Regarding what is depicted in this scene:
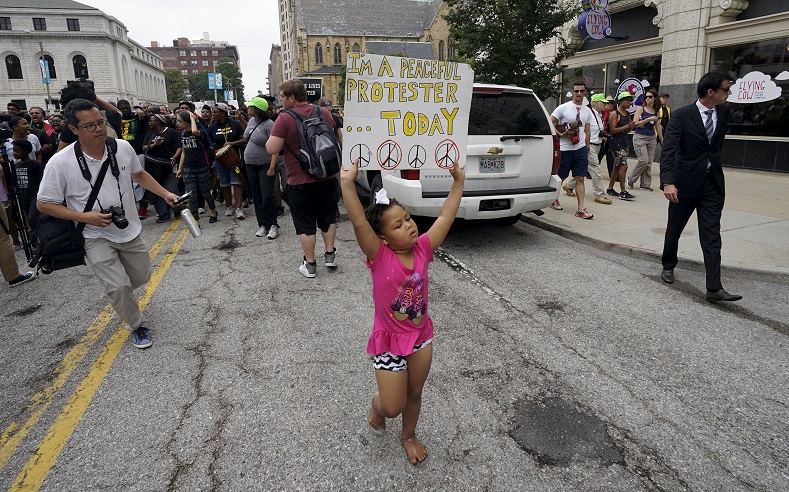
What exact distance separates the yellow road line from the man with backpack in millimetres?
1980

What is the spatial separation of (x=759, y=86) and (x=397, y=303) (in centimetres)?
1274

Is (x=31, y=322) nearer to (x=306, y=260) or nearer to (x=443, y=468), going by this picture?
(x=306, y=260)

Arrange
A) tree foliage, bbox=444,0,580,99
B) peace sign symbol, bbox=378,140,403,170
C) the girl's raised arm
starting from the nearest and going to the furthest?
the girl's raised arm < peace sign symbol, bbox=378,140,403,170 < tree foliage, bbox=444,0,580,99

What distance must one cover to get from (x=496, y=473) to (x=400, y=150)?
5.95 feet

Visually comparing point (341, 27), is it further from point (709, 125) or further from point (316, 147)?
point (709, 125)

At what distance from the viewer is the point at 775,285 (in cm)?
502

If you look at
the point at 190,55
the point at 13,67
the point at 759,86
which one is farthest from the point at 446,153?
the point at 190,55

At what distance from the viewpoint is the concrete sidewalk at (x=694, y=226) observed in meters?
5.69

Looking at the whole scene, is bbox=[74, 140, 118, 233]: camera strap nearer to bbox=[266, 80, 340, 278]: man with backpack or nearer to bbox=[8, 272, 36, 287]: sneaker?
bbox=[266, 80, 340, 278]: man with backpack

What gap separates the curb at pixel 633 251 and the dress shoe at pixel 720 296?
989 mm

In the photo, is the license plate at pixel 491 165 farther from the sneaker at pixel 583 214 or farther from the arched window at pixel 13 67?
the arched window at pixel 13 67

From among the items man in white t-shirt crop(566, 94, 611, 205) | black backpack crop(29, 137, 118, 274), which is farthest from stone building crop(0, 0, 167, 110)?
black backpack crop(29, 137, 118, 274)

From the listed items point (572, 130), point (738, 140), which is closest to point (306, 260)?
point (572, 130)

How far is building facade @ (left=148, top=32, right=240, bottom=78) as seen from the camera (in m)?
165
